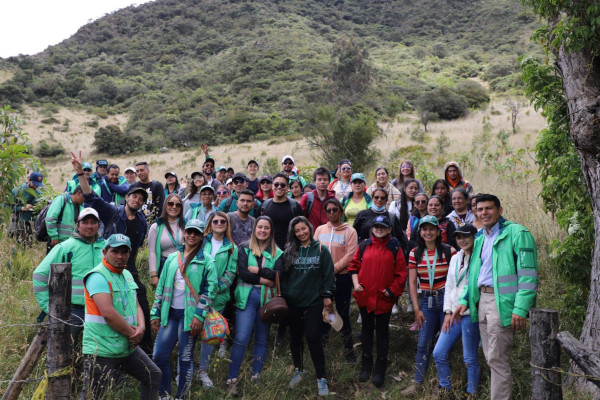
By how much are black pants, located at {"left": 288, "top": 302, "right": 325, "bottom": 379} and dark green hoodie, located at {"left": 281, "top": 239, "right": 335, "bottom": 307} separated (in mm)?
89

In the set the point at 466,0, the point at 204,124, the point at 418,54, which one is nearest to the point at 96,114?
the point at 204,124

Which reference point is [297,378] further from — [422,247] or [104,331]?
[104,331]

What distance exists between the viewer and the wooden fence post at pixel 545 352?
3.32m

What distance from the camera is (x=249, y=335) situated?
5.20m

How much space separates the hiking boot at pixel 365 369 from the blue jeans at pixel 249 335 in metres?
1.14

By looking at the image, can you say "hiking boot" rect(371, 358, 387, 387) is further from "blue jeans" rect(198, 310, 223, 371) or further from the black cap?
"blue jeans" rect(198, 310, 223, 371)

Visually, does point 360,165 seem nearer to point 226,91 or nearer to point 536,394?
point 536,394

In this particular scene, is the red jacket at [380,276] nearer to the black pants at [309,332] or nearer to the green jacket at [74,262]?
the black pants at [309,332]

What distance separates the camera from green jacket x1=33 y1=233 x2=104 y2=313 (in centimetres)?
430

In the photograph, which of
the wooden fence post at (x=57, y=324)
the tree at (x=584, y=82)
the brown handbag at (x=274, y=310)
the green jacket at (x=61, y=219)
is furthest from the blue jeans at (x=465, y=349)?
the green jacket at (x=61, y=219)

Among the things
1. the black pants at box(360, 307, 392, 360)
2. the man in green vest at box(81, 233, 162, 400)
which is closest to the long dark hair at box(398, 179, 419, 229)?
the black pants at box(360, 307, 392, 360)

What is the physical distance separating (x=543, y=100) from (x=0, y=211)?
6050mm

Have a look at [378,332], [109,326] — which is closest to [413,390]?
[378,332]

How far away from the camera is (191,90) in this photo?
53469mm
